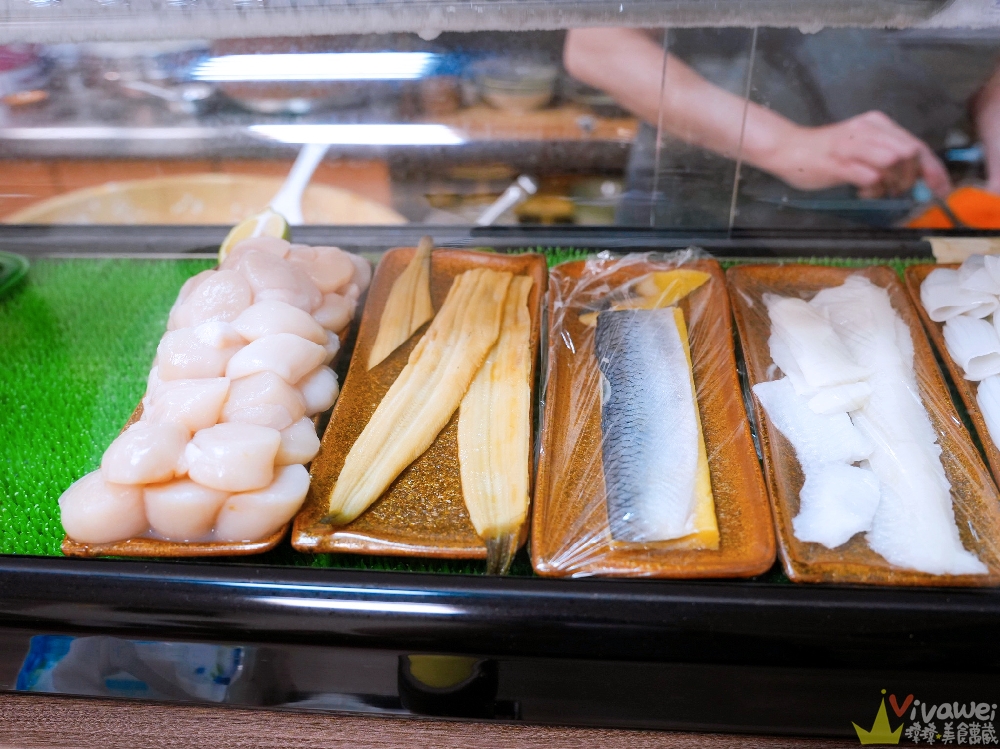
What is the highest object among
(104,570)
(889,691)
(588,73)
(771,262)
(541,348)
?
(588,73)

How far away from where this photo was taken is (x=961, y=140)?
86.0 inches

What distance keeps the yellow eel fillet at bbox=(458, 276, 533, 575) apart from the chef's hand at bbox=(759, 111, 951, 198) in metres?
1.00

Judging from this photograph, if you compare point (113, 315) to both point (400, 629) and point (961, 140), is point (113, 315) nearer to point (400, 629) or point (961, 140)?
point (400, 629)

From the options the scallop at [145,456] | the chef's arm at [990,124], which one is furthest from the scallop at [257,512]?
the chef's arm at [990,124]

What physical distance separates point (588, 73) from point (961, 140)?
3.77ft

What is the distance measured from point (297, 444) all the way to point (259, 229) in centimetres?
88

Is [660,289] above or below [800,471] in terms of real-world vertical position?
above

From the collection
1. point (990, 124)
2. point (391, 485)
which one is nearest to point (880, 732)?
point (391, 485)

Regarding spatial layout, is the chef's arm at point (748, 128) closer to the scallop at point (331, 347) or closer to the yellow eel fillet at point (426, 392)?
the yellow eel fillet at point (426, 392)

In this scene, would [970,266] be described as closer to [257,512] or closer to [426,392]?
[426,392]

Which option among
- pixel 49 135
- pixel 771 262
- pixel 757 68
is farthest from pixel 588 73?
pixel 49 135

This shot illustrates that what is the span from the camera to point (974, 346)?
1668mm

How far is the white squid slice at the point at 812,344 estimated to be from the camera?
1.62 metres

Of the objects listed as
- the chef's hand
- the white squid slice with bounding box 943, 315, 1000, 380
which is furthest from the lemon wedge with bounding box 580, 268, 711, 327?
the white squid slice with bounding box 943, 315, 1000, 380
